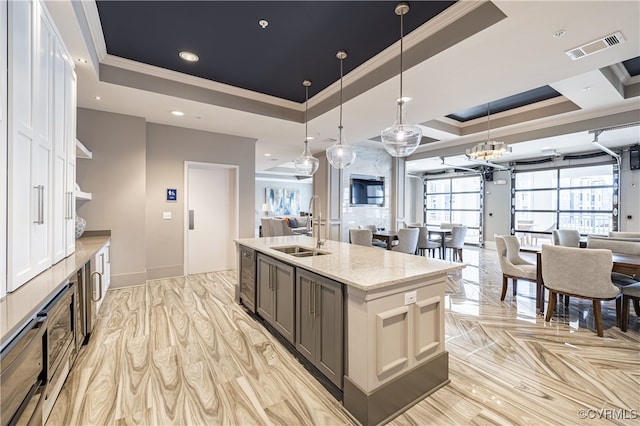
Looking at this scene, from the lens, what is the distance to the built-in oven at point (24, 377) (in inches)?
42.6

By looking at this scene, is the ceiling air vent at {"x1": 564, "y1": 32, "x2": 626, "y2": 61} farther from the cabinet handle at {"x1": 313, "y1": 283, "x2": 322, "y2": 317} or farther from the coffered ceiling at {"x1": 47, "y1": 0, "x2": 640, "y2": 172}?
the cabinet handle at {"x1": 313, "y1": 283, "x2": 322, "y2": 317}

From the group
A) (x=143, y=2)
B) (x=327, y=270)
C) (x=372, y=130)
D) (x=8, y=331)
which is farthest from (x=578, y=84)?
(x=8, y=331)

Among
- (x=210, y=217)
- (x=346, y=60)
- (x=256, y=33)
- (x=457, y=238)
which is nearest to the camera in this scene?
(x=256, y=33)

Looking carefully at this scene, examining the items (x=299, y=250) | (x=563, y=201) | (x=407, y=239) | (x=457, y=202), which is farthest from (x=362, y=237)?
(x=457, y=202)

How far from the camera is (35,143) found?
182 cm

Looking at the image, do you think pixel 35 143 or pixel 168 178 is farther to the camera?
pixel 168 178

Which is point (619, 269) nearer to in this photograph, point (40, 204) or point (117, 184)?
point (40, 204)

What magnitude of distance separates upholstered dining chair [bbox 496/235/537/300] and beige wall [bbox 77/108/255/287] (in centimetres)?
500

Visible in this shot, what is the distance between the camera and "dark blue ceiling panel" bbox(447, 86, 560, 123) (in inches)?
188

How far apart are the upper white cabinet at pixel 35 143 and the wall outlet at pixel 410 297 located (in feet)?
7.50

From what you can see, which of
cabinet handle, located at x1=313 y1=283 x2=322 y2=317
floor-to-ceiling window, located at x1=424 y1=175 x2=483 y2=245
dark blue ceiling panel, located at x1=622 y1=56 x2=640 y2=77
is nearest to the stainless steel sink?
cabinet handle, located at x1=313 y1=283 x2=322 y2=317

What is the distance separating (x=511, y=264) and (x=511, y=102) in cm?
314

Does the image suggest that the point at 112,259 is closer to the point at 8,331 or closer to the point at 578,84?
the point at 8,331

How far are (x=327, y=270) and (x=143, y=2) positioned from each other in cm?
281
